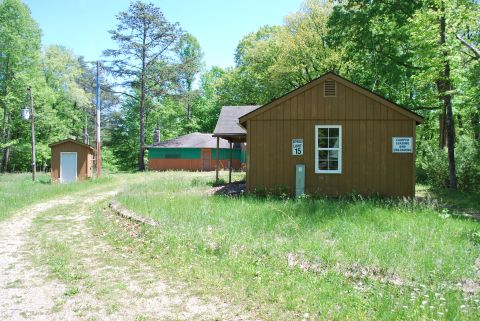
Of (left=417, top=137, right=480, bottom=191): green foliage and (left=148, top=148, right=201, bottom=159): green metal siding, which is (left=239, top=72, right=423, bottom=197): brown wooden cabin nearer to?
(left=417, top=137, right=480, bottom=191): green foliage

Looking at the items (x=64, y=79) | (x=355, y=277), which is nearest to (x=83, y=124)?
(x=64, y=79)

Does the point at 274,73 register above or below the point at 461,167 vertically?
above

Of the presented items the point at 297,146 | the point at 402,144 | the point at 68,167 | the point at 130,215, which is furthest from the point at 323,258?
the point at 68,167

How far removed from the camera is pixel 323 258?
618cm

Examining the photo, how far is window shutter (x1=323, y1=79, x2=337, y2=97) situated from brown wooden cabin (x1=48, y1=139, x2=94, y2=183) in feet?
53.3

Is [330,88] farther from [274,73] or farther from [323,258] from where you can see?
[274,73]

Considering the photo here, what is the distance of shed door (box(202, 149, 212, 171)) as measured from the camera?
3662 cm

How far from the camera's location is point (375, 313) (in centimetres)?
441

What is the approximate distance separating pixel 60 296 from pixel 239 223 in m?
4.07

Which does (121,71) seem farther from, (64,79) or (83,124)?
(83,124)

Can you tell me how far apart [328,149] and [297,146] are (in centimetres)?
101

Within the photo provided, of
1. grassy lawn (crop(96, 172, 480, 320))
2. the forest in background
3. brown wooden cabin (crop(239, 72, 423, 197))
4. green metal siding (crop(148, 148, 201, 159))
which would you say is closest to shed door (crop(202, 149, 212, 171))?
green metal siding (crop(148, 148, 201, 159))

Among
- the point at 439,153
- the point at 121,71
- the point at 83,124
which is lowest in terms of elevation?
the point at 439,153

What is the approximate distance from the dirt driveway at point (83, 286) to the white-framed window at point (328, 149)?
7516mm
